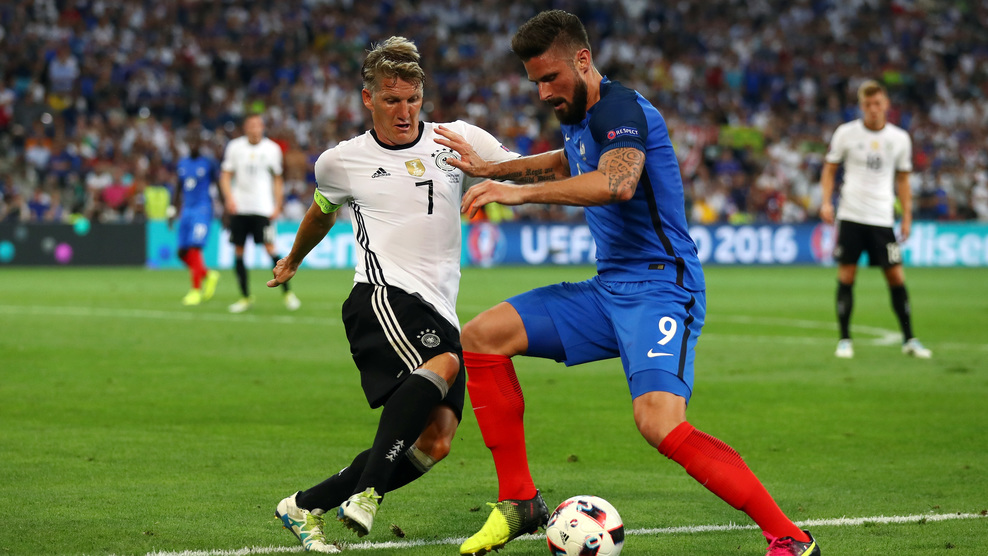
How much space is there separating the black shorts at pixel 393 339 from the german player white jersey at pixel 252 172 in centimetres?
1114

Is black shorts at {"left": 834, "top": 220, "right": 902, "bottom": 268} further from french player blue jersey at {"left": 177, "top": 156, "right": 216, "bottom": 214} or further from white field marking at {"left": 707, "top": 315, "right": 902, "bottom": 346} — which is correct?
french player blue jersey at {"left": 177, "top": 156, "right": 216, "bottom": 214}

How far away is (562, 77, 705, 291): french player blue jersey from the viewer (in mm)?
4391

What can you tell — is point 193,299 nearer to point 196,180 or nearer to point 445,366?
point 196,180

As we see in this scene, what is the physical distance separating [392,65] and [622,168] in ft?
3.60

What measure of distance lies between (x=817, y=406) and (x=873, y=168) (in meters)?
3.82

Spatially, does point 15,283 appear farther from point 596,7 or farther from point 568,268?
point 596,7

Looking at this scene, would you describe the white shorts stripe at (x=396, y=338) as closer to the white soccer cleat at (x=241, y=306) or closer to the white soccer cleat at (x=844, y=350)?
the white soccer cleat at (x=844, y=350)

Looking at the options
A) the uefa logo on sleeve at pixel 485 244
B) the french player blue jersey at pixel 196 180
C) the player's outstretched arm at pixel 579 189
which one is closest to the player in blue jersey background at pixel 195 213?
the french player blue jersey at pixel 196 180

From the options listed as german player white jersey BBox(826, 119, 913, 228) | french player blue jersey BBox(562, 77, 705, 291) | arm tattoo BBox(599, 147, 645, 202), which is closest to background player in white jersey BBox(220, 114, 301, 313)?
german player white jersey BBox(826, 119, 913, 228)

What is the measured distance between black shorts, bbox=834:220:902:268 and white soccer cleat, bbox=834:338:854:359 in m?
0.78

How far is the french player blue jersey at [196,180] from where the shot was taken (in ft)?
54.4

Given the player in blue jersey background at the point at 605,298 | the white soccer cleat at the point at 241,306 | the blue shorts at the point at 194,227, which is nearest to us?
the player in blue jersey background at the point at 605,298

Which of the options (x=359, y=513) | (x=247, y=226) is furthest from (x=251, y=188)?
(x=359, y=513)

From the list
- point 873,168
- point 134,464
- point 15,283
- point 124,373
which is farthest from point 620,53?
point 134,464
